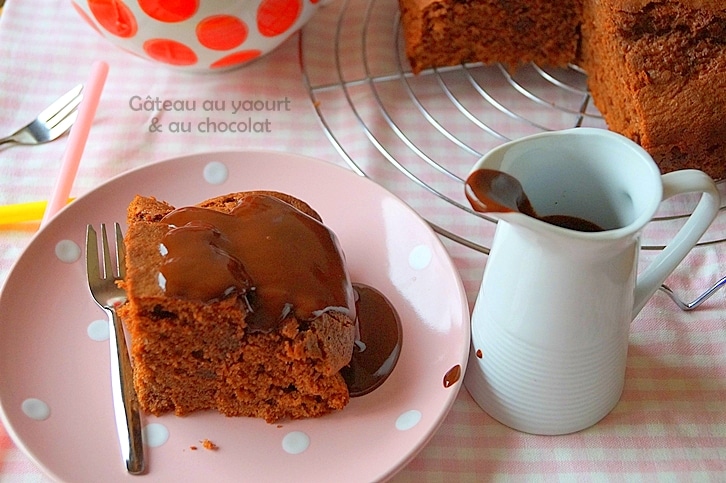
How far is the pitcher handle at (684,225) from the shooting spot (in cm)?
102

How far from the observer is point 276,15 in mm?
1614

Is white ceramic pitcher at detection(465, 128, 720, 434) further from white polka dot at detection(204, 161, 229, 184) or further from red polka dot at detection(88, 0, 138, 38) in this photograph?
red polka dot at detection(88, 0, 138, 38)

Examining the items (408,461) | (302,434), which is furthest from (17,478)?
(408,461)

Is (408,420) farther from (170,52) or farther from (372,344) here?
(170,52)

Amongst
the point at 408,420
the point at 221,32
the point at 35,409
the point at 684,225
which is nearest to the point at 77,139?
the point at 221,32

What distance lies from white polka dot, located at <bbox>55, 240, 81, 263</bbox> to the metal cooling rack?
57 centimetres

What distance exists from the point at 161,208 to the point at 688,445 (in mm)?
912

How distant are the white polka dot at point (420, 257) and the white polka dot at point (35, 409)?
2.05 feet

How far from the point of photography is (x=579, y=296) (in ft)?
3.43

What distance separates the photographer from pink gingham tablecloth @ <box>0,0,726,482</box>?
1178 mm

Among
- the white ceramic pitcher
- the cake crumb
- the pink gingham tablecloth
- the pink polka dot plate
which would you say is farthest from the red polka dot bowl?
the cake crumb

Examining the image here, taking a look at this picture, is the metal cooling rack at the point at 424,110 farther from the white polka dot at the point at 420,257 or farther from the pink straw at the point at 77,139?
the pink straw at the point at 77,139

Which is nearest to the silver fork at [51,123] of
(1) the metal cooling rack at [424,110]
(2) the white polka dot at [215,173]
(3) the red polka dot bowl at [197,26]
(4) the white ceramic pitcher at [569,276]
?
(3) the red polka dot bowl at [197,26]

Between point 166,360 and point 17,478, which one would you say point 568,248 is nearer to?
point 166,360
